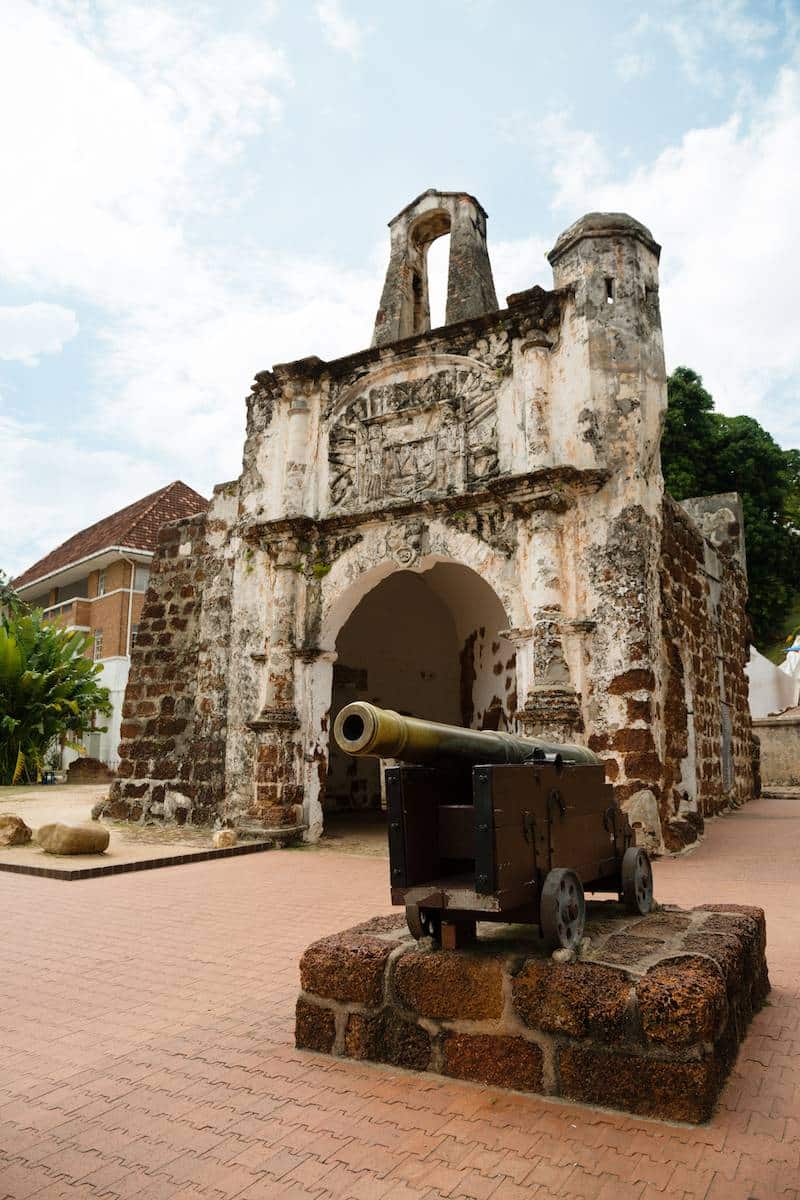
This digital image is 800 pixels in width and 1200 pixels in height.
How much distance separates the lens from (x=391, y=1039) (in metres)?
3.31

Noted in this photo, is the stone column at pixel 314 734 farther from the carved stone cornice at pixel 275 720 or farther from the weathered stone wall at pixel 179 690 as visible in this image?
the weathered stone wall at pixel 179 690

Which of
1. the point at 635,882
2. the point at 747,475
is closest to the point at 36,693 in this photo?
the point at 635,882

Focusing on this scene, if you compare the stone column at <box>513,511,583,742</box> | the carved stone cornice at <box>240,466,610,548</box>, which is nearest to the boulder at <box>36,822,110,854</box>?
the carved stone cornice at <box>240,466,610,548</box>

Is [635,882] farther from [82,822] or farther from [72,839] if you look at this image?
[82,822]

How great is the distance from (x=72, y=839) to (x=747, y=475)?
24.4 meters

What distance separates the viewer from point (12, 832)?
9.10 meters

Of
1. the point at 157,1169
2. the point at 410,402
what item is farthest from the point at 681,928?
the point at 410,402

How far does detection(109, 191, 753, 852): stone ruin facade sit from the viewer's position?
851 centimetres

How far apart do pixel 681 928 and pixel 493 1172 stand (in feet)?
5.44

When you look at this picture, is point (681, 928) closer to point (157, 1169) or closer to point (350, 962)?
point (350, 962)

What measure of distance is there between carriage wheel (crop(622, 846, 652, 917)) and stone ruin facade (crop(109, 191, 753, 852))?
3892 millimetres

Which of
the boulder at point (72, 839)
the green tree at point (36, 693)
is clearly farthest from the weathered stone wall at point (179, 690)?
the green tree at point (36, 693)

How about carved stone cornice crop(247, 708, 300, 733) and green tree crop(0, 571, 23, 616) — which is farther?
green tree crop(0, 571, 23, 616)

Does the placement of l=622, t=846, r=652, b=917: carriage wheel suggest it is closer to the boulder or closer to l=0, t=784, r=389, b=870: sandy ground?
l=0, t=784, r=389, b=870: sandy ground
